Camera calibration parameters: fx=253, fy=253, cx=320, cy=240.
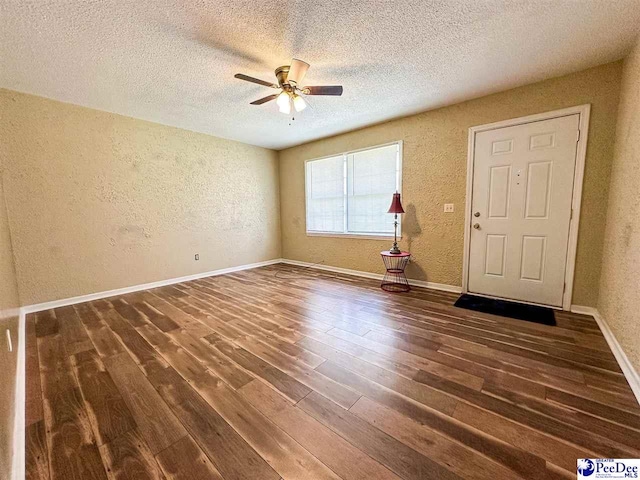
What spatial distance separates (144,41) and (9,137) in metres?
2.19

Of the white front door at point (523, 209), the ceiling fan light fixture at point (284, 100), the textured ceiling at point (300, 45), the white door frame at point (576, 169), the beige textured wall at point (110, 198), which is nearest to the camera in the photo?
the textured ceiling at point (300, 45)

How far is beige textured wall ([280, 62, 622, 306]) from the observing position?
2.51 meters

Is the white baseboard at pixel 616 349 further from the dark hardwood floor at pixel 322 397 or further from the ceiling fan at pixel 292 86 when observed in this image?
the ceiling fan at pixel 292 86

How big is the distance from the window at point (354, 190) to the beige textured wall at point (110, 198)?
55.9 inches

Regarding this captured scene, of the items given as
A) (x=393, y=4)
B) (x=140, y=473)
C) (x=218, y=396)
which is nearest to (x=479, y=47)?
(x=393, y=4)

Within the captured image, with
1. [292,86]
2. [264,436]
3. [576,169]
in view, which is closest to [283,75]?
[292,86]

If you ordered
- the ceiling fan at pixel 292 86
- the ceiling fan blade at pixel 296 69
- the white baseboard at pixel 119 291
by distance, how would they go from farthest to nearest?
the white baseboard at pixel 119 291, the ceiling fan at pixel 292 86, the ceiling fan blade at pixel 296 69

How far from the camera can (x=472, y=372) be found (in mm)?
1776

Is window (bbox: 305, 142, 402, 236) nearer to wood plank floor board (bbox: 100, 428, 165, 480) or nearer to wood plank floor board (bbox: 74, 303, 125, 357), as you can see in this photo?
wood plank floor board (bbox: 74, 303, 125, 357)

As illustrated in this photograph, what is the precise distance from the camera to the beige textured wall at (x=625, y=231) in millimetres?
1788

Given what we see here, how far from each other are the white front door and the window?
121cm

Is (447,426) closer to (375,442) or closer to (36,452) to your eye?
(375,442)

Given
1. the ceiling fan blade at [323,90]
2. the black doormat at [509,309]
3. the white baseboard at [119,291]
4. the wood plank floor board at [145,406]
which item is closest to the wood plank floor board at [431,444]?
the wood plank floor board at [145,406]

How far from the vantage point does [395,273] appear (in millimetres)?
3812
